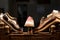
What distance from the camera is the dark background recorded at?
14.3 ft

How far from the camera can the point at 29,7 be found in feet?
14.6

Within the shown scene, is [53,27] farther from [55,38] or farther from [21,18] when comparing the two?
[21,18]

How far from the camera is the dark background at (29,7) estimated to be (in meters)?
4.35

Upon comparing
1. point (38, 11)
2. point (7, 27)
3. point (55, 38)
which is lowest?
point (55, 38)

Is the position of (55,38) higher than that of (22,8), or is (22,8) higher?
(22,8)

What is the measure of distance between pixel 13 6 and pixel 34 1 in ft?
1.77

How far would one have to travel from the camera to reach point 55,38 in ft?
8.18

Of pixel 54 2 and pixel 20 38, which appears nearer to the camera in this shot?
pixel 20 38

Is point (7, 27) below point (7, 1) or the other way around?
below

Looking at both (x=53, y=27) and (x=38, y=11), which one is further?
(x=38, y=11)

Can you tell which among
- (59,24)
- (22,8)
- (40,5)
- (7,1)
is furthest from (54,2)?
(59,24)

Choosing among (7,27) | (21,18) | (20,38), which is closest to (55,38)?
(20,38)

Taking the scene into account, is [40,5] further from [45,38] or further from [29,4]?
[45,38]

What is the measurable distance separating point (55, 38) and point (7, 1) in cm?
224
